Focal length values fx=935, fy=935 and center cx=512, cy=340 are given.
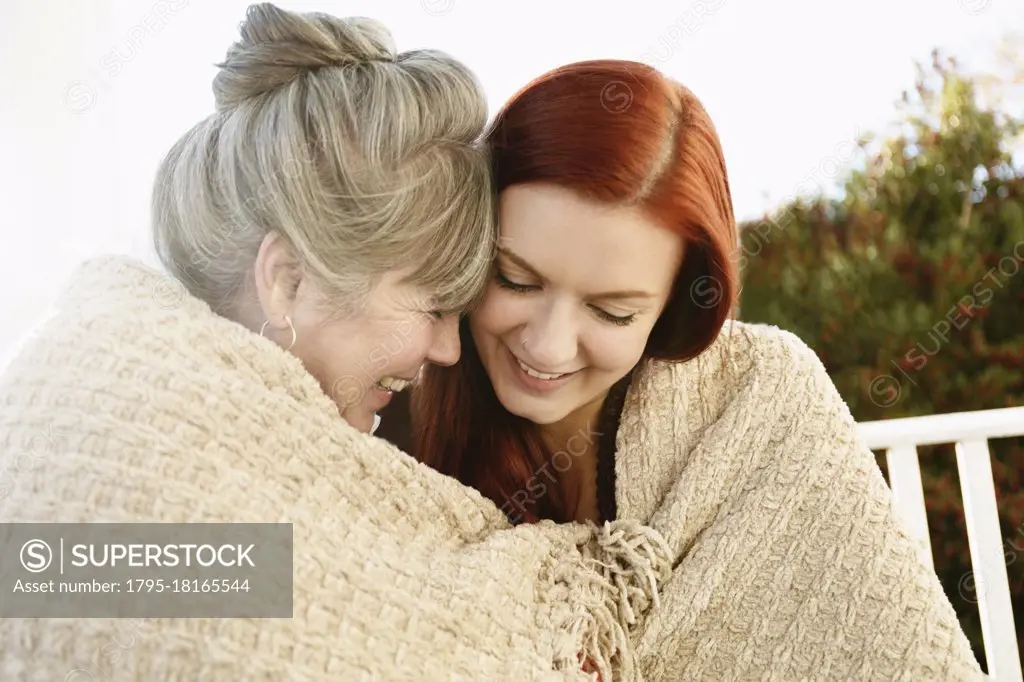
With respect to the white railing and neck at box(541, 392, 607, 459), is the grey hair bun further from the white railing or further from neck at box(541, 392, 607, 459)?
the white railing

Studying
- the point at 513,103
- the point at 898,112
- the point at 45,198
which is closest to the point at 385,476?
the point at 513,103

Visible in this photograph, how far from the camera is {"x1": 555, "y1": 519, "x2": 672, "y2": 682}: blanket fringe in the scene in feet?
3.41

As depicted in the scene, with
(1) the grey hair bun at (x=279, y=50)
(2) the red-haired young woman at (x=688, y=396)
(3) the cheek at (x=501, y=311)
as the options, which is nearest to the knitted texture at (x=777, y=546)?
(2) the red-haired young woman at (x=688, y=396)

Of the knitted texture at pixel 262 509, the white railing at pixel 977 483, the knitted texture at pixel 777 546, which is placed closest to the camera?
the knitted texture at pixel 262 509

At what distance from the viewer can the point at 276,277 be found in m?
1.02

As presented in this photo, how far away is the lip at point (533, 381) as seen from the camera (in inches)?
46.4

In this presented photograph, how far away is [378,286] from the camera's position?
1.05 metres

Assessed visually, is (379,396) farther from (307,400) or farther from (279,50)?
(279,50)

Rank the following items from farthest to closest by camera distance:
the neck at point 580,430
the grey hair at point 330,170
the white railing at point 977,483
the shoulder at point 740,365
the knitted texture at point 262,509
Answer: the white railing at point 977,483 < the neck at point 580,430 < the shoulder at point 740,365 < the grey hair at point 330,170 < the knitted texture at point 262,509

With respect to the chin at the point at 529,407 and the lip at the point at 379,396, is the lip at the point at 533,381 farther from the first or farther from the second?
the lip at the point at 379,396

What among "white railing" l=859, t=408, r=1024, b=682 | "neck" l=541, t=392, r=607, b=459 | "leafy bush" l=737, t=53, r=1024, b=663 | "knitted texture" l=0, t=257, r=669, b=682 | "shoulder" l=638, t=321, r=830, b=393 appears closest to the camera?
A: "knitted texture" l=0, t=257, r=669, b=682

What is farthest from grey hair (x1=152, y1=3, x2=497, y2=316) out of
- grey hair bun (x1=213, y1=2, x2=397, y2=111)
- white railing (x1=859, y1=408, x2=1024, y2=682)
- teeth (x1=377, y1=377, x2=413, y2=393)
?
white railing (x1=859, y1=408, x2=1024, y2=682)

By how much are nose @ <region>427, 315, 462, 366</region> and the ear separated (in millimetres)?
186

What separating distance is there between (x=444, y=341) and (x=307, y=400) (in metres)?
0.23
